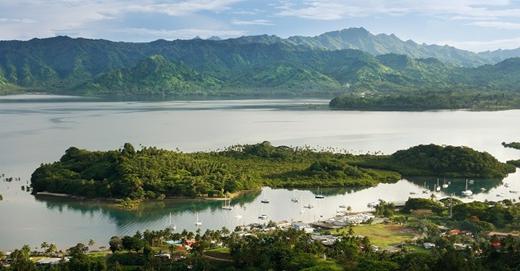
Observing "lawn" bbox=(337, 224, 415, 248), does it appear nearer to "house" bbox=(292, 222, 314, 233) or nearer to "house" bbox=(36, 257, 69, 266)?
"house" bbox=(292, 222, 314, 233)

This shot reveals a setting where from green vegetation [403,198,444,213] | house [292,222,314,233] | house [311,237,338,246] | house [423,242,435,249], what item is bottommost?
house [292,222,314,233]

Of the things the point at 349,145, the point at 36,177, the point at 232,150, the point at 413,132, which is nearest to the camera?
the point at 36,177

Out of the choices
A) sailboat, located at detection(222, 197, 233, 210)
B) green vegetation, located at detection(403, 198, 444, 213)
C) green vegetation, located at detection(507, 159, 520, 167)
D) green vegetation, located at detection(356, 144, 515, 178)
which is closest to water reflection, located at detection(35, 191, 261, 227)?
sailboat, located at detection(222, 197, 233, 210)

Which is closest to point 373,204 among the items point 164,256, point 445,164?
point 445,164

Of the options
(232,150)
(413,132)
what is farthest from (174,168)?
(413,132)

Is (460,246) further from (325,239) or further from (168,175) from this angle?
(168,175)

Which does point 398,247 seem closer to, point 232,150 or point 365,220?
point 365,220
